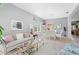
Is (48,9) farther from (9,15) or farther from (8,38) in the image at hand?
(8,38)

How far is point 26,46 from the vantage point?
2051 millimetres

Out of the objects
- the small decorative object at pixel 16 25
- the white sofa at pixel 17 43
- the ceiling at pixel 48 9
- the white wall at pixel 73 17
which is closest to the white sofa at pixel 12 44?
the white sofa at pixel 17 43

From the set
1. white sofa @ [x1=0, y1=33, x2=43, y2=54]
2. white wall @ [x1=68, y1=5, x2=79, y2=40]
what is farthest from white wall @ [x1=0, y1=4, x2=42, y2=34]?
white wall @ [x1=68, y1=5, x2=79, y2=40]

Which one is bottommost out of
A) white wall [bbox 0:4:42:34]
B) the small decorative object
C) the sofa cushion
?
the sofa cushion

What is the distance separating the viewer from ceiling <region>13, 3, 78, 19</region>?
6.66 ft

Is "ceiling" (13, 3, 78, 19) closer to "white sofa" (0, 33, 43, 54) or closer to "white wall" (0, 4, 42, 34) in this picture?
"white wall" (0, 4, 42, 34)

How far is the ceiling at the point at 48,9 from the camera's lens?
203 cm

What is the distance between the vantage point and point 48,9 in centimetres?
206

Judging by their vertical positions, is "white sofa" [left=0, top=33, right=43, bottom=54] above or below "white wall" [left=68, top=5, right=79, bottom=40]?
below

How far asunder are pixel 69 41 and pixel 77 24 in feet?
1.12

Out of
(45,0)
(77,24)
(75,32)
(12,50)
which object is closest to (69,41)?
(75,32)

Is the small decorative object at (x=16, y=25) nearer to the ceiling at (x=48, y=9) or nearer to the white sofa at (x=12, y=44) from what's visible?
the white sofa at (x=12, y=44)

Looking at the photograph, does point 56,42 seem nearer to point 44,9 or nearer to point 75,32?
point 75,32

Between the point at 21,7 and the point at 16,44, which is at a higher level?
the point at 21,7
